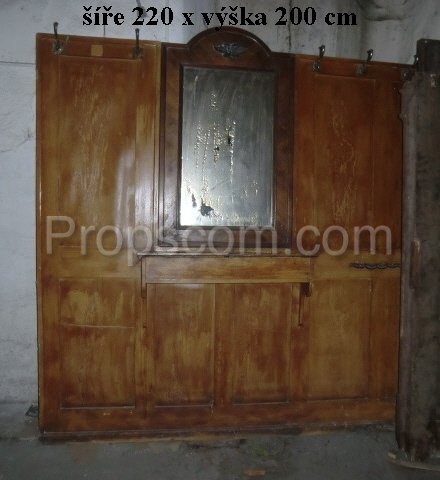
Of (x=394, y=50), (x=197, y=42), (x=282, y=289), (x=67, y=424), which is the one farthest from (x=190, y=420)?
(x=394, y=50)

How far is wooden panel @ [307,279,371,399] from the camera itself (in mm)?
2531

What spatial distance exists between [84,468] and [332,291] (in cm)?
189

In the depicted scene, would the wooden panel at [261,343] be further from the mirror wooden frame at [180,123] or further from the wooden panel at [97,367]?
the wooden panel at [97,367]

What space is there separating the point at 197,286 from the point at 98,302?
654 mm

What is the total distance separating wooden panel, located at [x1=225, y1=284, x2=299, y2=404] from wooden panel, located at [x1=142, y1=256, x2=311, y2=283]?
90 mm

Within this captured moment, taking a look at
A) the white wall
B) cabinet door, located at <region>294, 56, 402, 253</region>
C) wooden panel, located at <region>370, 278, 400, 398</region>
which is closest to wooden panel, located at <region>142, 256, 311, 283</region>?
cabinet door, located at <region>294, 56, 402, 253</region>

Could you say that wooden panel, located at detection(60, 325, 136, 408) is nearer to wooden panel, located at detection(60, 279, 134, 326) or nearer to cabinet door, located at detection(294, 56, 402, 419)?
wooden panel, located at detection(60, 279, 134, 326)

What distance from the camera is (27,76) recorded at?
249 centimetres

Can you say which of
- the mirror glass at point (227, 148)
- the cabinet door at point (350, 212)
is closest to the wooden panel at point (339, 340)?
the cabinet door at point (350, 212)

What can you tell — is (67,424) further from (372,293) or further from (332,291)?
(372,293)

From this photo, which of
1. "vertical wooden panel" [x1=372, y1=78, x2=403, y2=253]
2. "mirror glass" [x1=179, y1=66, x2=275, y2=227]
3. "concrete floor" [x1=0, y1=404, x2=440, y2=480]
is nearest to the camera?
"concrete floor" [x1=0, y1=404, x2=440, y2=480]

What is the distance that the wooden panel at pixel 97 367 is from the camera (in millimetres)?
Answer: 2381

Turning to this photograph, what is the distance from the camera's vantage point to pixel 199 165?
243 centimetres

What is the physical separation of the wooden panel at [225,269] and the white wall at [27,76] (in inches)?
37.9
